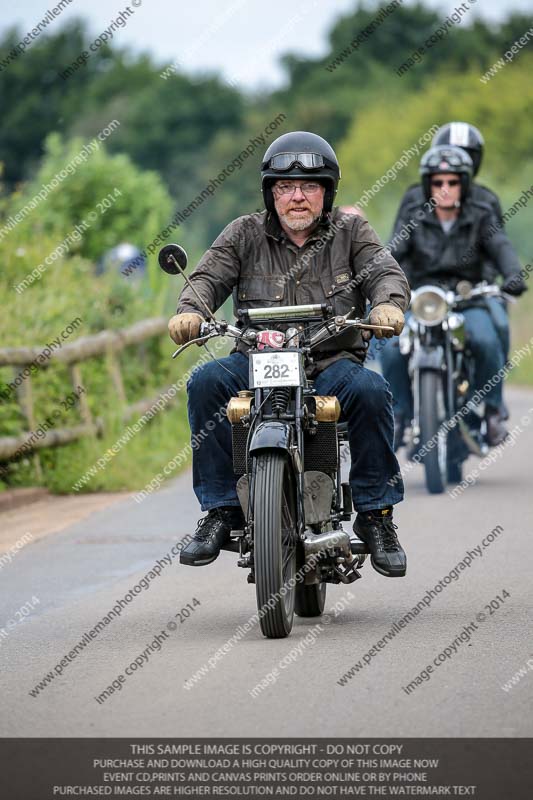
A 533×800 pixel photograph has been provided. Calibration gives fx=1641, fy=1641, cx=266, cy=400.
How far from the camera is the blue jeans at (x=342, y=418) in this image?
6938 millimetres

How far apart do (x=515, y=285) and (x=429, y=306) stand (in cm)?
63

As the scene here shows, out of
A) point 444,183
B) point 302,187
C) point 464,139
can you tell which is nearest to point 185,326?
point 302,187

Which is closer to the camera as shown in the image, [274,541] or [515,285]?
[274,541]

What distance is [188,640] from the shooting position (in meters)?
6.65

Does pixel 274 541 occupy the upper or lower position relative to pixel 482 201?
lower

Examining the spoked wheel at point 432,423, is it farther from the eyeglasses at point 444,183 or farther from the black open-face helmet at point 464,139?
the black open-face helmet at point 464,139

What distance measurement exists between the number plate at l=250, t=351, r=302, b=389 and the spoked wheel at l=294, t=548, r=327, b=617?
3.26ft

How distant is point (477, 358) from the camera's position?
12180 mm

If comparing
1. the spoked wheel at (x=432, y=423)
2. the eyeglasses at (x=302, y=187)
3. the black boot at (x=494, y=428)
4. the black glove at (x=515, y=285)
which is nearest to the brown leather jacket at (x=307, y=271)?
the eyeglasses at (x=302, y=187)

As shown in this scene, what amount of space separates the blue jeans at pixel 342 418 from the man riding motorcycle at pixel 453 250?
5048mm

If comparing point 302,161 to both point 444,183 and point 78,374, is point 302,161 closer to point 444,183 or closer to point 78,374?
point 444,183

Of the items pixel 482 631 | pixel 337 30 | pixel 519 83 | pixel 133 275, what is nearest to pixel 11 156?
pixel 337 30

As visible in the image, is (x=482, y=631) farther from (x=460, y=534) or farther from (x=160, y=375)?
(x=160, y=375)
